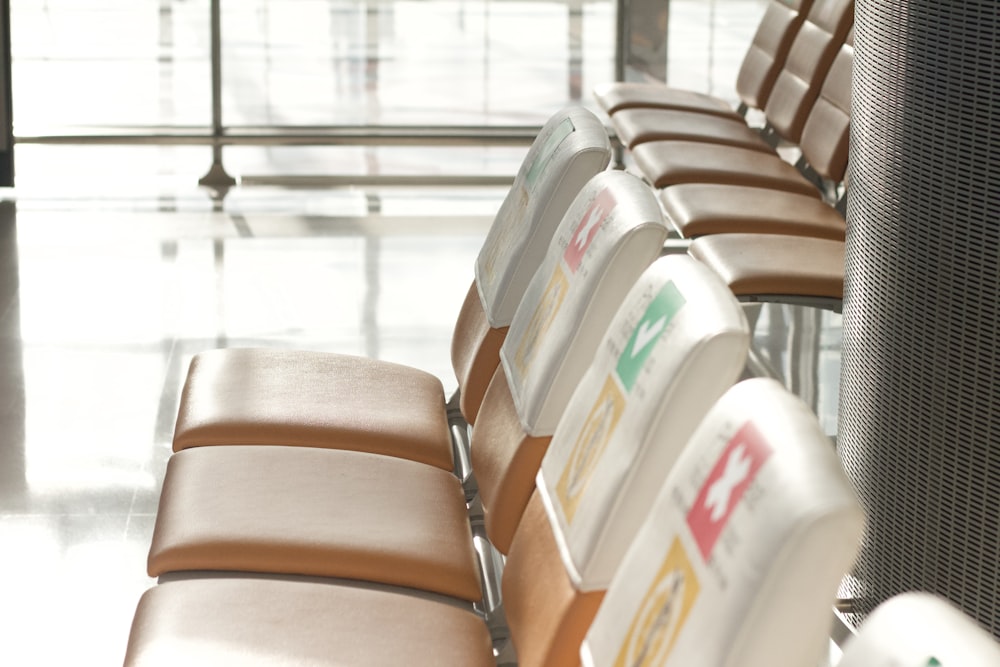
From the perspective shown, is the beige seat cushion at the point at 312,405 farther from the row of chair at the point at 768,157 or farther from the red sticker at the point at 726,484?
the red sticker at the point at 726,484

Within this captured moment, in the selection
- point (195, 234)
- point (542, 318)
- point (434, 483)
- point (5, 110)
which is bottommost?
point (195, 234)

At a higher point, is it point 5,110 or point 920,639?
point 920,639

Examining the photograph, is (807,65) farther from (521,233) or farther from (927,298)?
(927,298)

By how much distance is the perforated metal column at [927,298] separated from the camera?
1948mm

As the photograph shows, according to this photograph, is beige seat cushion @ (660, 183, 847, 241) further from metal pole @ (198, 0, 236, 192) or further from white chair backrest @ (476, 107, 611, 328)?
metal pole @ (198, 0, 236, 192)

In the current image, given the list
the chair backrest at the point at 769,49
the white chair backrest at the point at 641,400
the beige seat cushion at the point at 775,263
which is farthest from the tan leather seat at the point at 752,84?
the white chair backrest at the point at 641,400

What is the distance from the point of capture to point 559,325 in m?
1.86

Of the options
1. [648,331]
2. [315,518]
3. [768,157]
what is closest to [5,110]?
[768,157]

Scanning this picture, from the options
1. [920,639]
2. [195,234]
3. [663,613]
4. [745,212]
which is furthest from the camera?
[195,234]

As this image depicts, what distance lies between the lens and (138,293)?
4.68 m

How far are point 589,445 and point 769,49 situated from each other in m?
3.61

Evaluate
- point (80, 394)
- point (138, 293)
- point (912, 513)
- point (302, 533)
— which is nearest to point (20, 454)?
point (80, 394)

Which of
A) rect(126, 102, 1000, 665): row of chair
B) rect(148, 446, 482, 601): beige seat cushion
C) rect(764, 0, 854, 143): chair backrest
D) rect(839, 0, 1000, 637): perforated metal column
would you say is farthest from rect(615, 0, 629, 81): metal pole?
rect(148, 446, 482, 601): beige seat cushion

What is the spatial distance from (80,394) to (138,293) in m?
0.91
